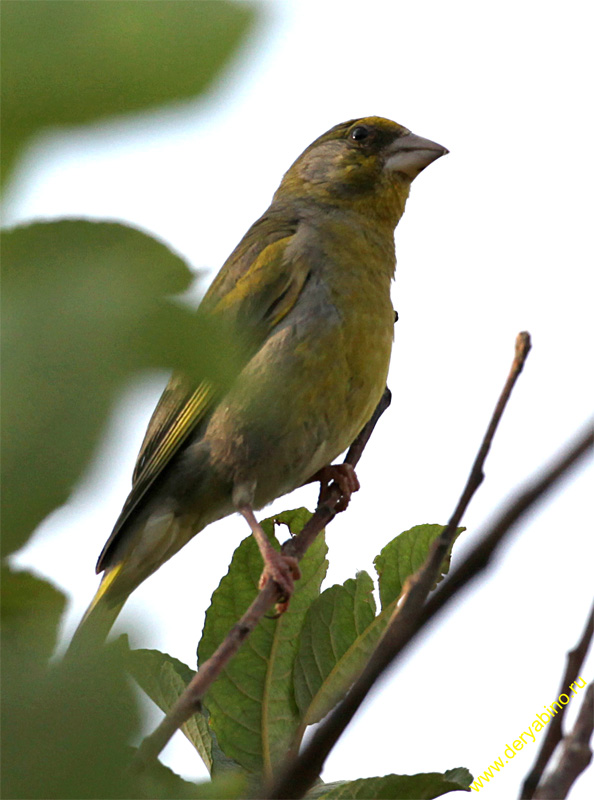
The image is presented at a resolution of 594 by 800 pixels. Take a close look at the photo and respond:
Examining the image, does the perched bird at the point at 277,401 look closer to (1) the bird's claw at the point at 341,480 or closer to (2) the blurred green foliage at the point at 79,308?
(1) the bird's claw at the point at 341,480

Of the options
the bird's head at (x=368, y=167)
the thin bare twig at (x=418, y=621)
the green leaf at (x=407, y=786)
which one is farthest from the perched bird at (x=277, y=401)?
the thin bare twig at (x=418, y=621)

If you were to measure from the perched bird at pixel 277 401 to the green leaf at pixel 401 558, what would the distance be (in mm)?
1196

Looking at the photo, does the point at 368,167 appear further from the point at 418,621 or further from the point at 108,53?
the point at 108,53

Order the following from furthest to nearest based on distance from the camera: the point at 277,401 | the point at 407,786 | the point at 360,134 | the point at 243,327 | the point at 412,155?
1. the point at 360,134
2. the point at 412,155
3. the point at 243,327
4. the point at 277,401
5. the point at 407,786

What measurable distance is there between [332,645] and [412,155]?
3.18 m

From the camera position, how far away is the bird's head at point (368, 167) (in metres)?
5.16

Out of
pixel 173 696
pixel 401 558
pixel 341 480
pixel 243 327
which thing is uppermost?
pixel 243 327

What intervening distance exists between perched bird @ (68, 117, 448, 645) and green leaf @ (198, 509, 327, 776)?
1122 millimetres

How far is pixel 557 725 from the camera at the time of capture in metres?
1.62

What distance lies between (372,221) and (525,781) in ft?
12.4

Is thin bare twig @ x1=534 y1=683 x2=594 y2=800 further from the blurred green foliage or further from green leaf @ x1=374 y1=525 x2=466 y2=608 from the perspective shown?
green leaf @ x1=374 y1=525 x2=466 y2=608

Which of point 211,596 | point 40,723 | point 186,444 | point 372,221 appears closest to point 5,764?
point 40,723

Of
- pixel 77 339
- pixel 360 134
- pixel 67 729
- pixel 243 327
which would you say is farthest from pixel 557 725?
pixel 360 134

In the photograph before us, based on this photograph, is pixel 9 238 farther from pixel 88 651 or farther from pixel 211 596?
pixel 211 596
